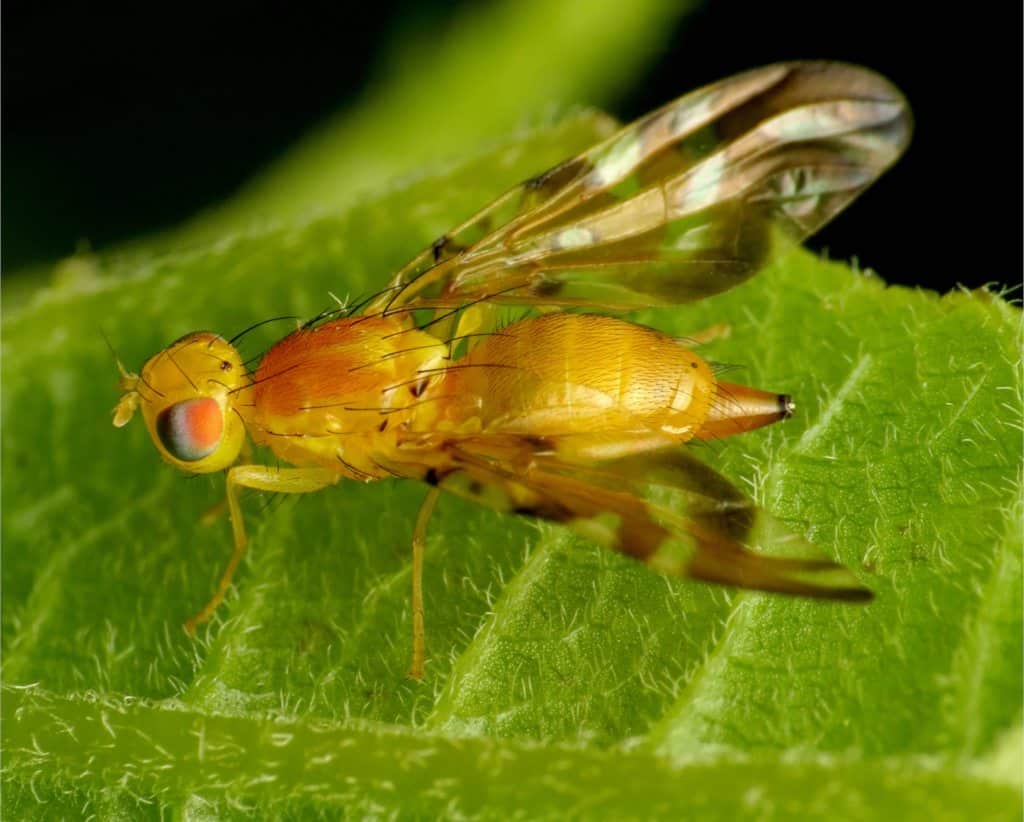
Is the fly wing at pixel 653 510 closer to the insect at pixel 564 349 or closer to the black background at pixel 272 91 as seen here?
the insect at pixel 564 349

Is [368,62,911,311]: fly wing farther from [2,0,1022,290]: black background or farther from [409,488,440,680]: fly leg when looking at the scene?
[2,0,1022,290]: black background

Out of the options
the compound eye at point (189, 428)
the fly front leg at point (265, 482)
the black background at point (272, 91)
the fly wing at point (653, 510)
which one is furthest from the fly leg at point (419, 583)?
the black background at point (272, 91)

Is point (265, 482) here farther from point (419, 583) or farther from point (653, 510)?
point (653, 510)

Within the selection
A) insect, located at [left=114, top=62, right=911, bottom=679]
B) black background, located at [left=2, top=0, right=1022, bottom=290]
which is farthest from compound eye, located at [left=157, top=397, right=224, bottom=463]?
black background, located at [left=2, top=0, right=1022, bottom=290]

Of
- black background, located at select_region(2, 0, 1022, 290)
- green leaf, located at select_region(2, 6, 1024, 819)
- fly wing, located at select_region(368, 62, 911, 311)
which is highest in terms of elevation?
black background, located at select_region(2, 0, 1022, 290)

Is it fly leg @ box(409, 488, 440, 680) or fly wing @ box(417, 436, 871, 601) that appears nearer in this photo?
fly wing @ box(417, 436, 871, 601)

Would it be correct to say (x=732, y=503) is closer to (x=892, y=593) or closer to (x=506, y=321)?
(x=892, y=593)

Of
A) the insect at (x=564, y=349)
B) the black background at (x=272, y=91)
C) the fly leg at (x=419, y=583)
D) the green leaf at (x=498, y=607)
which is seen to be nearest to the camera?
the green leaf at (x=498, y=607)

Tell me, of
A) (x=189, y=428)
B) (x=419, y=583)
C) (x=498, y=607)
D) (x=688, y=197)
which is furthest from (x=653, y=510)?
(x=189, y=428)

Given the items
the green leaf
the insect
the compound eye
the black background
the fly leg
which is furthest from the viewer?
the black background
